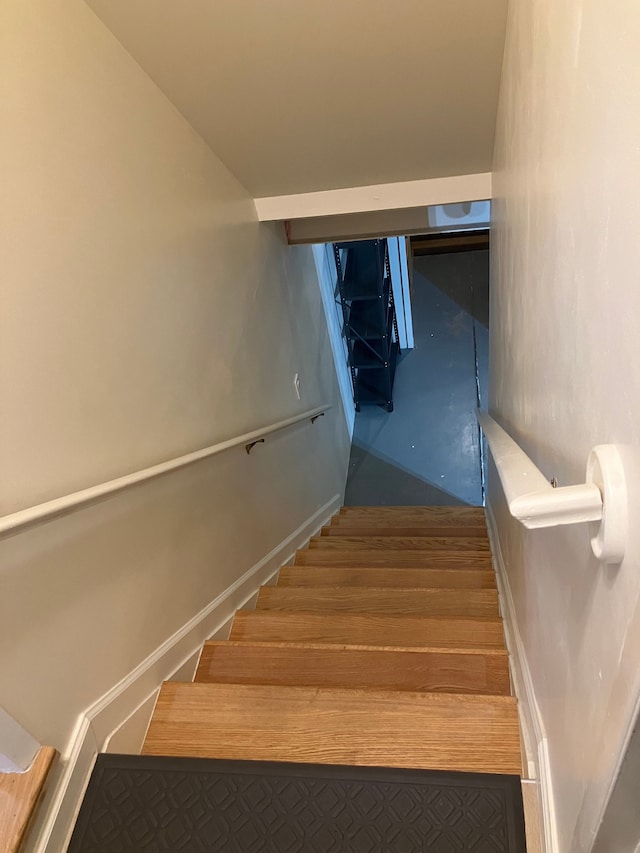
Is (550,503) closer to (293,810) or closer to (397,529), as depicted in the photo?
(293,810)

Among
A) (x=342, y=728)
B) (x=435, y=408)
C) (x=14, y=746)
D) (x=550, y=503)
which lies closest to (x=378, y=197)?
(x=342, y=728)

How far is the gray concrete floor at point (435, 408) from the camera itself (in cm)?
569

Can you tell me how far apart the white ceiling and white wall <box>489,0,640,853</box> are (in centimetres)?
41

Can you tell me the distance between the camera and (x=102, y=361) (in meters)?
1.49

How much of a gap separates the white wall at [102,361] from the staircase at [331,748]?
0.72 ft

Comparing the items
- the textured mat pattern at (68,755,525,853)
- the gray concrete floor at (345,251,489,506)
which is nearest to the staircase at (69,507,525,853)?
the textured mat pattern at (68,755,525,853)

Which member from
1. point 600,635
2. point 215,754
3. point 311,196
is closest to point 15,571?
point 215,754

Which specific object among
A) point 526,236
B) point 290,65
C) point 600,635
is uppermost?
point 290,65

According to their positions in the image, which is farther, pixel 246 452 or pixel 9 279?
pixel 246 452

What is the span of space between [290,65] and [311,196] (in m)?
1.03

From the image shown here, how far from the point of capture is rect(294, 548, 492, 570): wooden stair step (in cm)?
272

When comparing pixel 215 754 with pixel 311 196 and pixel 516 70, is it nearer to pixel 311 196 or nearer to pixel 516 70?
pixel 516 70

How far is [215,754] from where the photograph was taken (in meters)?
1.47

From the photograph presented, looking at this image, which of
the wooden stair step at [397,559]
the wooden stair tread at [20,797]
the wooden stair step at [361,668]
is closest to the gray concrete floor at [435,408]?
the wooden stair step at [397,559]
